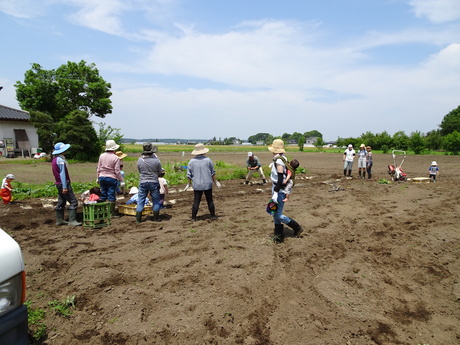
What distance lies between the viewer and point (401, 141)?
56.0 meters

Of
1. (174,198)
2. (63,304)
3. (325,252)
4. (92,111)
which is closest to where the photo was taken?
(63,304)

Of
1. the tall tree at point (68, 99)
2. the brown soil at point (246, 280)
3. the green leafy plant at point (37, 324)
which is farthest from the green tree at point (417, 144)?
the green leafy plant at point (37, 324)

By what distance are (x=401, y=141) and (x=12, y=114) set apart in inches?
2232

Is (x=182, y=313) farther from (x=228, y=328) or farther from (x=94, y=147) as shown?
(x=94, y=147)

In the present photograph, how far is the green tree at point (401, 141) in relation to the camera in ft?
182

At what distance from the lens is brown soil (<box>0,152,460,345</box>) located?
11.6 ft

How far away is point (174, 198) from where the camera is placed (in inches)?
438

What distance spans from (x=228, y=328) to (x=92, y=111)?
32409 millimetres

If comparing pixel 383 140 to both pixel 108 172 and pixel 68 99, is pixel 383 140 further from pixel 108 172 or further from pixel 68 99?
pixel 108 172

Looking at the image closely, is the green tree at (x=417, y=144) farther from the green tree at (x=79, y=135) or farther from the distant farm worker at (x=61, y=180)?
the distant farm worker at (x=61, y=180)

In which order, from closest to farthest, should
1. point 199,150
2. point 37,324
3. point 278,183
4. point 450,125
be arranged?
point 37,324, point 278,183, point 199,150, point 450,125

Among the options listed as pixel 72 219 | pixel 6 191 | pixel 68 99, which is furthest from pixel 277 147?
pixel 68 99

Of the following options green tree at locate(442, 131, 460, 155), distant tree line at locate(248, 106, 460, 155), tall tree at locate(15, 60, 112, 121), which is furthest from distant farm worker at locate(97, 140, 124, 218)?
green tree at locate(442, 131, 460, 155)

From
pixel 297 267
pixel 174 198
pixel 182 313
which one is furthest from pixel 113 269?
pixel 174 198
